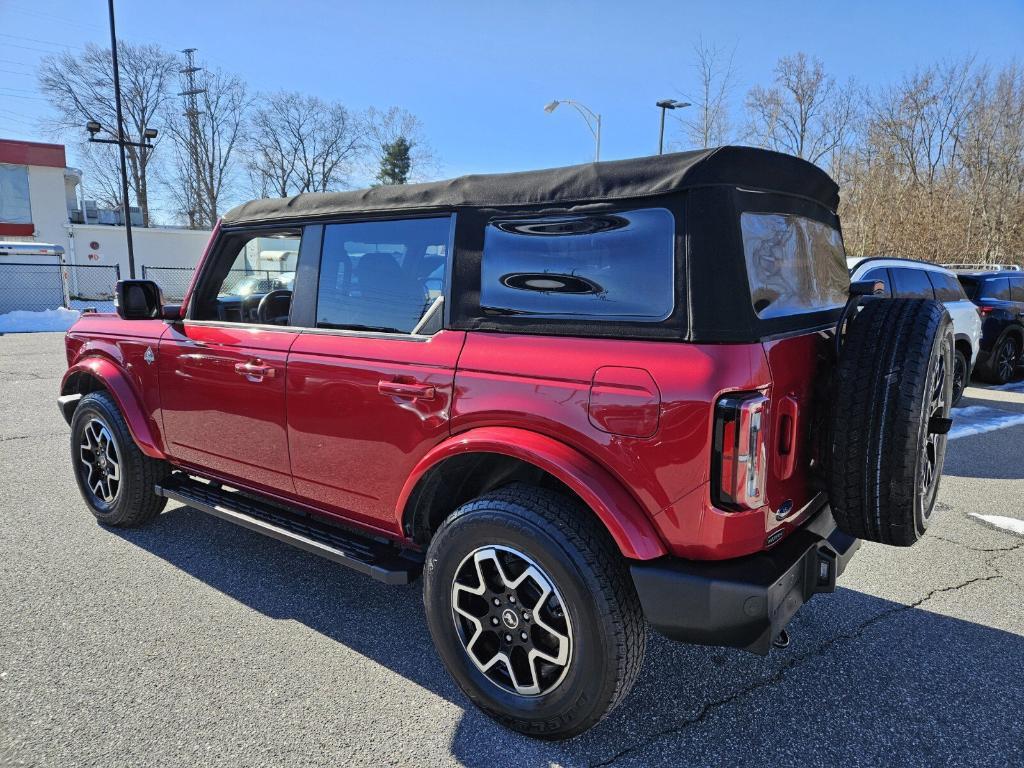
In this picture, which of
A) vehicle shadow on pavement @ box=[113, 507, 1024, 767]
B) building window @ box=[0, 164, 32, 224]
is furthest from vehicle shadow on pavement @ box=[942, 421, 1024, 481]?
building window @ box=[0, 164, 32, 224]

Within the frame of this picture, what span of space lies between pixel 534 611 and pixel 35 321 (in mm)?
19694

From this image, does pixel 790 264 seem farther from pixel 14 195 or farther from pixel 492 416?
pixel 14 195

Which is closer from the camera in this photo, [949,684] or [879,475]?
[879,475]

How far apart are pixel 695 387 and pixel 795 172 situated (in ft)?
3.55

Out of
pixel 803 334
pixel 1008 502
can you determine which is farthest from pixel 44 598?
pixel 1008 502

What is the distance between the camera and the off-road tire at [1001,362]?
10.5m

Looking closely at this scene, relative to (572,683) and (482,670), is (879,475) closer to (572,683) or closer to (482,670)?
(572,683)

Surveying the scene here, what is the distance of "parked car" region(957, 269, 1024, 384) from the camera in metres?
10.4

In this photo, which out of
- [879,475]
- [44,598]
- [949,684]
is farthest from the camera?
[44,598]

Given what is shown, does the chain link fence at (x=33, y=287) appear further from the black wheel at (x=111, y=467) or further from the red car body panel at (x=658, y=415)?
the red car body panel at (x=658, y=415)

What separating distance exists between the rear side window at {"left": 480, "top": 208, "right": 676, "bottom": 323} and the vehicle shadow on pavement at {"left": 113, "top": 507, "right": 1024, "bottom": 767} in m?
1.50

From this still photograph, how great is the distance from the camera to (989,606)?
344 cm

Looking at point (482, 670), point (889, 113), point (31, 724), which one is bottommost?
point (31, 724)

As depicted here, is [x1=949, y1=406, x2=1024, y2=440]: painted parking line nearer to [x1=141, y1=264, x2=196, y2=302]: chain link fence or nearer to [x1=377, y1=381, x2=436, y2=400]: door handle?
[x1=377, y1=381, x2=436, y2=400]: door handle
